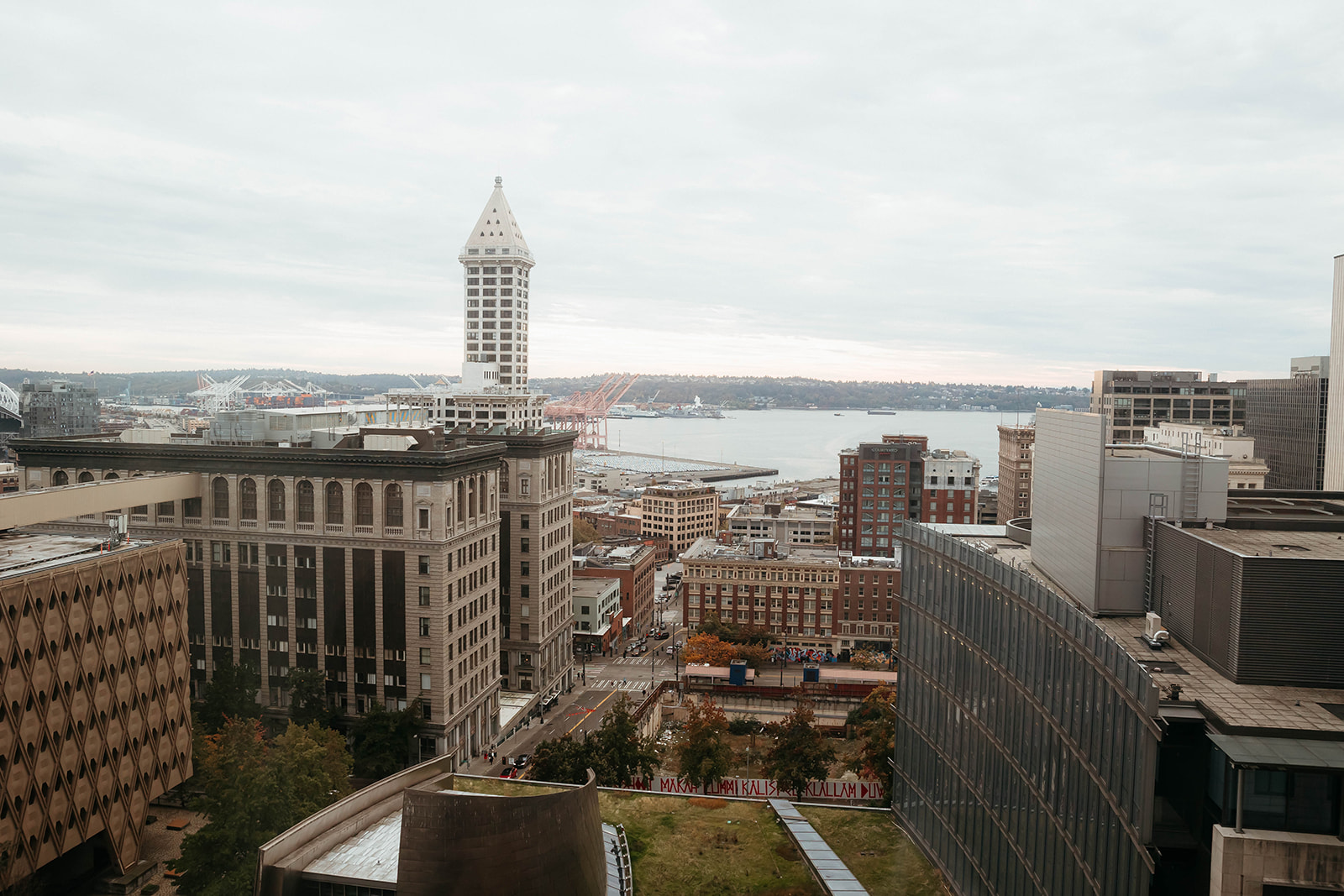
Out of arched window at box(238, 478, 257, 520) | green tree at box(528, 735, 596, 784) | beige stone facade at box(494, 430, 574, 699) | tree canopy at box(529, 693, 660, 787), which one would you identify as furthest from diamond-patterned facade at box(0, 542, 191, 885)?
beige stone facade at box(494, 430, 574, 699)

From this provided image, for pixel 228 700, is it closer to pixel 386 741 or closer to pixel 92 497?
pixel 386 741

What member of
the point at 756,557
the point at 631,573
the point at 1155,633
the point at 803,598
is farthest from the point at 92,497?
the point at 803,598

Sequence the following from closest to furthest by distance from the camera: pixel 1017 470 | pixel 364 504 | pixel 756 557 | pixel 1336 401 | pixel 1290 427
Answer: pixel 364 504, pixel 1336 401, pixel 1290 427, pixel 756 557, pixel 1017 470

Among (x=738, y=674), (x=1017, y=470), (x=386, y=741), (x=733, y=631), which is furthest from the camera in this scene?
(x=1017, y=470)

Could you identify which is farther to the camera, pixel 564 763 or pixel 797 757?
pixel 797 757

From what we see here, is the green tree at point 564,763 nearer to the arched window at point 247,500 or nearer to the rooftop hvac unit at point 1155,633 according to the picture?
the arched window at point 247,500

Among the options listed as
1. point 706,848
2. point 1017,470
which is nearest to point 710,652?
point 706,848

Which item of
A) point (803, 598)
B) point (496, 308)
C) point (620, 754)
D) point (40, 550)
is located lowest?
point (803, 598)

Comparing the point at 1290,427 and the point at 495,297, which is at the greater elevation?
the point at 495,297
